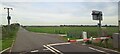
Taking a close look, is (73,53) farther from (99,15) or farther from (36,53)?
(99,15)

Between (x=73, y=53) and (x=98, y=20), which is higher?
(x=98, y=20)

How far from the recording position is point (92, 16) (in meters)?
23.4

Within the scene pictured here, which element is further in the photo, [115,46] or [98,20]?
[98,20]

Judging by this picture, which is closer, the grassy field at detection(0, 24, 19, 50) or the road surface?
the road surface

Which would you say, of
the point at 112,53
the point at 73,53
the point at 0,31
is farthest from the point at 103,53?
the point at 0,31

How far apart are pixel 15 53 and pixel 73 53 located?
3834mm

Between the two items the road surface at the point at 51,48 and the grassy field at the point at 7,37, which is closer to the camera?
the road surface at the point at 51,48

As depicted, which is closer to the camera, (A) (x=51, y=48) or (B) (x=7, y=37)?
(A) (x=51, y=48)

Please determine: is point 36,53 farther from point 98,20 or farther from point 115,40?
point 98,20

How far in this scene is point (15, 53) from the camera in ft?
55.7

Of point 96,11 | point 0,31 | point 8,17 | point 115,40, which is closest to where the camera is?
point 115,40

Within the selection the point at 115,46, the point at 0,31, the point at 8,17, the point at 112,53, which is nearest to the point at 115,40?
the point at 115,46

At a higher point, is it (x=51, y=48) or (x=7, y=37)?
(x=51, y=48)

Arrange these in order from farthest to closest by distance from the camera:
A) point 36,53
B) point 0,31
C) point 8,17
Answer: point 8,17 < point 0,31 < point 36,53
